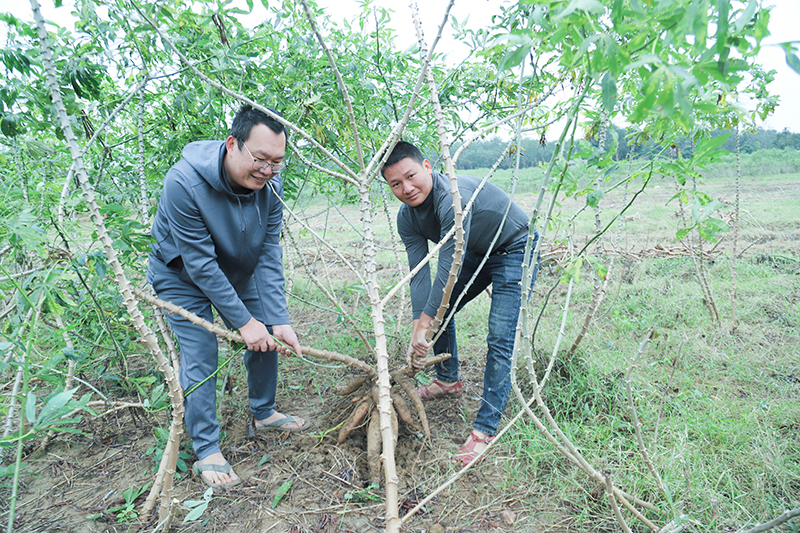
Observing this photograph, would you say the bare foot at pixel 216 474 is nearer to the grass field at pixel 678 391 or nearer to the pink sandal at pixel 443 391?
the pink sandal at pixel 443 391

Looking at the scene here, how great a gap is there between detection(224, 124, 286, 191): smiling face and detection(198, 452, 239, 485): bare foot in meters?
1.35

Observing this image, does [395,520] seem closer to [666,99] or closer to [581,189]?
[581,189]

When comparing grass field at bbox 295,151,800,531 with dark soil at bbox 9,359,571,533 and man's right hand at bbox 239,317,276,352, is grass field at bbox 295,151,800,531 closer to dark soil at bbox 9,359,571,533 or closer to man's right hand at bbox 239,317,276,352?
dark soil at bbox 9,359,571,533

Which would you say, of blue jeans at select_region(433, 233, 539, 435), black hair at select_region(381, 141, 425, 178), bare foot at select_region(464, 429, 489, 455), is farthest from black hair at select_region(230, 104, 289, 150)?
bare foot at select_region(464, 429, 489, 455)

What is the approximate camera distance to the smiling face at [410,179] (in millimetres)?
2088

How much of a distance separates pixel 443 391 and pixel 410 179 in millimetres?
1483

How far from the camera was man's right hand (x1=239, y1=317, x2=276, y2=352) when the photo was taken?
1.98m

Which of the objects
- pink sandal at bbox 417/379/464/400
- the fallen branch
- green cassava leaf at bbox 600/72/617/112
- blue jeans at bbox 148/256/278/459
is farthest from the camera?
pink sandal at bbox 417/379/464/400

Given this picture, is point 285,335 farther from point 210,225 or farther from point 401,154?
point 401,154

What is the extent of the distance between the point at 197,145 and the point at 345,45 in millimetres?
1142

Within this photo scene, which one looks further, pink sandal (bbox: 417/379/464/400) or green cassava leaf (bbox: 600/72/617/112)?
pink sandal (bbox: 417/379/464/400)

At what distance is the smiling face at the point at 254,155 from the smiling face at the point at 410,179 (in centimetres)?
54

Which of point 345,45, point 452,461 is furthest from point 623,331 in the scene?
point 345,45

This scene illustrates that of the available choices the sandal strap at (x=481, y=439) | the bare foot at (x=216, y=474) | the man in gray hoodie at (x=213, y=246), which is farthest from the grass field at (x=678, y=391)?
the bare foot at (x=216, y=474)
